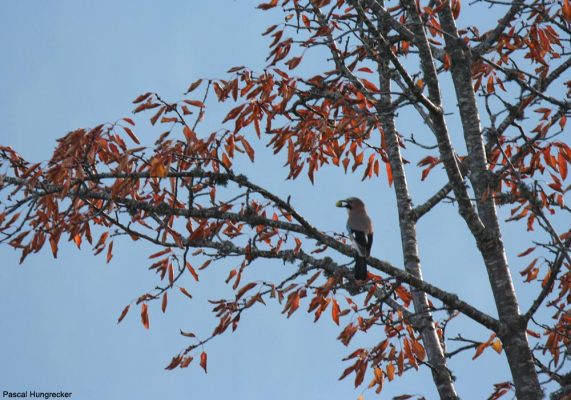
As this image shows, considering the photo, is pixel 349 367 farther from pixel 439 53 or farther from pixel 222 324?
pixel 439 53

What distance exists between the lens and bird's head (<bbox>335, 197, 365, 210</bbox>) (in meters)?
10.2

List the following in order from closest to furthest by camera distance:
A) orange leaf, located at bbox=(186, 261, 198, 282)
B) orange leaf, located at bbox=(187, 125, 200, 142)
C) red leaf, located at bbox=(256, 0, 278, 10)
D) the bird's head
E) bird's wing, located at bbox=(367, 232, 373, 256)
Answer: orange leaf, located at bbox=(187, 125, 200, 142) → orange leaf, located at bbox=(186, 261, 198, 282) → red leaf, located at bbox=(256, 0, 278, 10) → bird's wing, located at bbox=(367, 232, 373, 256) → the bird's head

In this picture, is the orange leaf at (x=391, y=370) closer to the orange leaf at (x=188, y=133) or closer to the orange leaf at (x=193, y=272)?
the orange leaf at (x=193, y=272)

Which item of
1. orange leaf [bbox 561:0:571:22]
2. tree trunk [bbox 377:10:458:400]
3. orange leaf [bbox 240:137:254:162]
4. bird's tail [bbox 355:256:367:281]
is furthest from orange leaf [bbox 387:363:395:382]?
orange leaf [bbox 561:0:571:22]

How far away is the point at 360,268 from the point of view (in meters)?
6.62

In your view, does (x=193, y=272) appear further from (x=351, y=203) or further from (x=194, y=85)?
(x=351, y=203)

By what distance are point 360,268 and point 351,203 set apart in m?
3.75

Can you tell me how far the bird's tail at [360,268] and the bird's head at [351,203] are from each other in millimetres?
3441

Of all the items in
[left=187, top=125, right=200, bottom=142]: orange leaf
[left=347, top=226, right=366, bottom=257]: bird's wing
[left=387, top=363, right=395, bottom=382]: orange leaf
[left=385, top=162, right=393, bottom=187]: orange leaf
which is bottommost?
[left=387, top=363, right=395, bottom=382]: orange leaf

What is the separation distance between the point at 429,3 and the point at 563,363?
13.7 ft

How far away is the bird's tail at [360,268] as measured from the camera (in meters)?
6.33

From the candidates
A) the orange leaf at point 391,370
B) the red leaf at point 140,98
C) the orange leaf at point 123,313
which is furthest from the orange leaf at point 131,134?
the orange leaf at point 391,370

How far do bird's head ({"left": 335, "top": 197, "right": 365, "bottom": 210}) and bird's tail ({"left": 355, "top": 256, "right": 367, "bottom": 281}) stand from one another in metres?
3.44

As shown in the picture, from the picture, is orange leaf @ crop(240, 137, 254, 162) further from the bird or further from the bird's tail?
the bird
